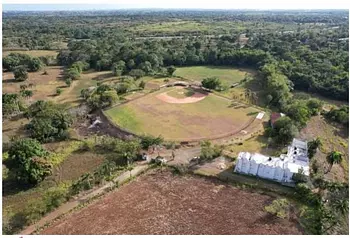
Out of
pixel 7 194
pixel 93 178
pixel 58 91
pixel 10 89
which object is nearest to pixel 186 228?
pixel 93 178

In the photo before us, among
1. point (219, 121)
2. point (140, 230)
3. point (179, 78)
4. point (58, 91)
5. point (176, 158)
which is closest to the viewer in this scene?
point (140, 230)

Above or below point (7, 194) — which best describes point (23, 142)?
above

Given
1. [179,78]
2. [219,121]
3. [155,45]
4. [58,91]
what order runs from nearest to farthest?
[219,121] < [58,91] < [179,78] < [155,45]

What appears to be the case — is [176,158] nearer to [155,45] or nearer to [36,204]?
[36,204]

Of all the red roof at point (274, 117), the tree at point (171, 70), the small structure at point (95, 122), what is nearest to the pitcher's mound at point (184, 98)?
the small structure at point (95, 122)

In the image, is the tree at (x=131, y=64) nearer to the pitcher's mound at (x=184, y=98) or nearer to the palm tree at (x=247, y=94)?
the pitcher's mound at (x=184, y=98)

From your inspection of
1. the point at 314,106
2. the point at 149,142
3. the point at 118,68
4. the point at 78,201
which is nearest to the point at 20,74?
the point at 118,68

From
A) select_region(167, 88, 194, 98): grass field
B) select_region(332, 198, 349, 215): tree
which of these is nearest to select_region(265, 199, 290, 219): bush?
select_region(332, 198, 349, 215): tree
